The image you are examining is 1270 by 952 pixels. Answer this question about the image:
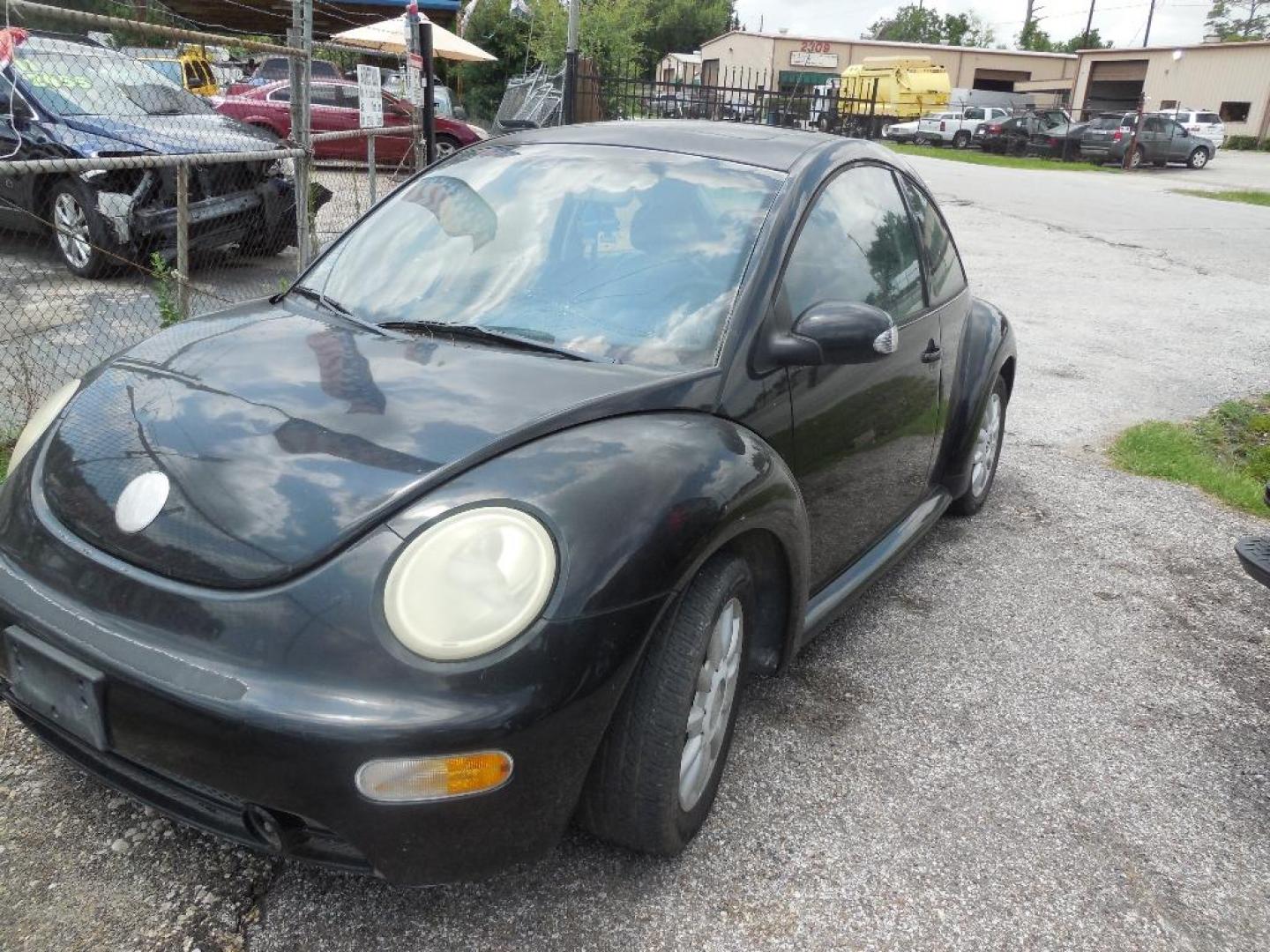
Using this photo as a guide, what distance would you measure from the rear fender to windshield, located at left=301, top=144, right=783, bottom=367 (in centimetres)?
146

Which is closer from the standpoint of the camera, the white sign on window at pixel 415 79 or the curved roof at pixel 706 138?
the curved roof at pixel 706 138

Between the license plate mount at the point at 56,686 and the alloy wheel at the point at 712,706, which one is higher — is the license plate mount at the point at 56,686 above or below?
above

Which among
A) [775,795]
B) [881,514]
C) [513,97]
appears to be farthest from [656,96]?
[775,795]

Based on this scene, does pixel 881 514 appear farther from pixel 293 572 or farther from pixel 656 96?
pixel 656 96

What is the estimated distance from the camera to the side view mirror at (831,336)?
102 inches

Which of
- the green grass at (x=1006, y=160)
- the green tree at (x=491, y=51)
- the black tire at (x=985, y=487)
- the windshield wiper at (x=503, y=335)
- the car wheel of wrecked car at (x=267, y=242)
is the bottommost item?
the black tire at (x=985, y=487)

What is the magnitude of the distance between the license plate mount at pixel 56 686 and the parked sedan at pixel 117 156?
17.7ft

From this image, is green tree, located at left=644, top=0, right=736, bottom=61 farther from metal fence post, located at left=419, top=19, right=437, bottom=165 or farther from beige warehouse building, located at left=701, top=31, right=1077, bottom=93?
metal fence post, located at left=419, top=19, right=437, bottom=165

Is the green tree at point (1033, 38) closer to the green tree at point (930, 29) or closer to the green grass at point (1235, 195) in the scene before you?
the green tree at point (930, 29)

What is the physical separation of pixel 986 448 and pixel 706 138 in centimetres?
210

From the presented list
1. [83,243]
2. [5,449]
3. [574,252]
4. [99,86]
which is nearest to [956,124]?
[99,86]

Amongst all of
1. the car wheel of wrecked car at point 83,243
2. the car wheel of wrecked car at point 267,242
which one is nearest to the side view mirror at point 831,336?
the car wheel of wrecked car at point 83,243

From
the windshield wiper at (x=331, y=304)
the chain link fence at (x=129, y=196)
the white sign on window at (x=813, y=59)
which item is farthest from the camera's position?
the white sign on window at (x=813, y=59)

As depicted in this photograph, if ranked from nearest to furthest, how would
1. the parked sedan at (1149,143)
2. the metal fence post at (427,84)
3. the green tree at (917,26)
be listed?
the metal fence post at (427,84), the parked sedan at (1149,143), the green tree at (917,26)
